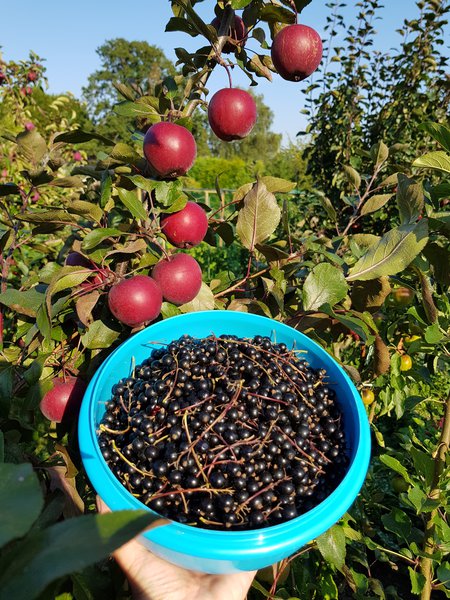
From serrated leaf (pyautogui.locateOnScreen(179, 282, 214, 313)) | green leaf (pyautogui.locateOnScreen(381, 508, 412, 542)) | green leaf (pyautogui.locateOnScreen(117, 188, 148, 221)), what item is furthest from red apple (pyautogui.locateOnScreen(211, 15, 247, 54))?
green leaf (pyautogui.locateOnScreen(381, 508, 412, 542))

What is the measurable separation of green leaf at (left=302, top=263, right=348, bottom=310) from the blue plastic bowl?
7 cm

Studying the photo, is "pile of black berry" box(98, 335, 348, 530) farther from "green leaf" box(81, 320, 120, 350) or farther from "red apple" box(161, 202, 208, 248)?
"red apple" box(161, 202, 208, 248)

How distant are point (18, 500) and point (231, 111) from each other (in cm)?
75

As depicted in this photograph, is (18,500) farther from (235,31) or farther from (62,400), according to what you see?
(235,31)

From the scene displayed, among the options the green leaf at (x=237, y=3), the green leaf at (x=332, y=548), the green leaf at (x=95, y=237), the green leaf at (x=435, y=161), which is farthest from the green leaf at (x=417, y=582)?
the green leaf at (x=237, y=3)

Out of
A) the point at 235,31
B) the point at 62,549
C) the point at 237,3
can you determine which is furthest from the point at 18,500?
the point at 235,31

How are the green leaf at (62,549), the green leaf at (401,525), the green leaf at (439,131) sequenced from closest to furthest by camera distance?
the green leaf at (62,549) < the green leaf at (439,131) < the green leaf at (401,525)

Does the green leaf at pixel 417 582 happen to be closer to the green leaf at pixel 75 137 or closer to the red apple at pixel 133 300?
the red apple at pixel 133 300

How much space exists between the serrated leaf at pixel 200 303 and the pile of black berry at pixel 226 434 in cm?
8

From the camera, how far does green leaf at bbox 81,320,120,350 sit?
0.76m

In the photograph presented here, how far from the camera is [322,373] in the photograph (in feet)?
2.63

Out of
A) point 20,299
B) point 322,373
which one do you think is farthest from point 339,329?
point 20,299

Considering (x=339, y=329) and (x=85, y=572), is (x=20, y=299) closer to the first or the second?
(x=85, y=572)

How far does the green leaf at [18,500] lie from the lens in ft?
0.88
